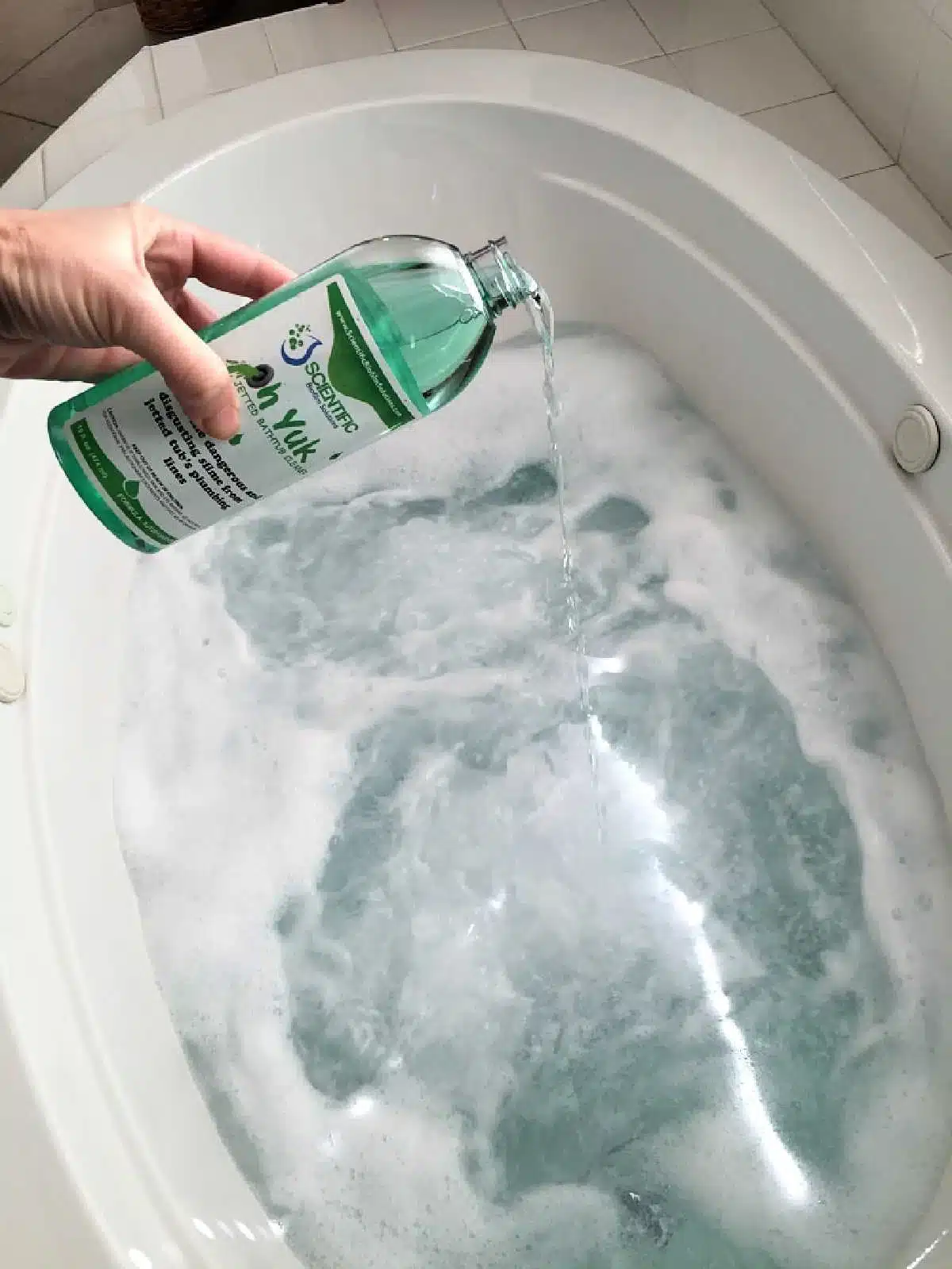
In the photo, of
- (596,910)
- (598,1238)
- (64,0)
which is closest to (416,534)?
(596,910)

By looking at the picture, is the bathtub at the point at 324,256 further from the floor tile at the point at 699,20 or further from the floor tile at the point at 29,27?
the floor tile at the point at 29,27

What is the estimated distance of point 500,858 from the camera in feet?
3.57

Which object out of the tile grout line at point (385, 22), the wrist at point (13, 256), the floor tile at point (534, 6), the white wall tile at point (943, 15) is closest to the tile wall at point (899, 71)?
the white wall tile at point (943, 15)

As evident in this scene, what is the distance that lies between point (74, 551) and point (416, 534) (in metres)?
0.40

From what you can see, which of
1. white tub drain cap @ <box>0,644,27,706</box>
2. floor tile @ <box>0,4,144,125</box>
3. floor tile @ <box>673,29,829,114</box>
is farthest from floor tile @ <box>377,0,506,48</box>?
white tub drain cap @ <box>0,644,27,706</box>

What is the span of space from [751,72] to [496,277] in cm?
86

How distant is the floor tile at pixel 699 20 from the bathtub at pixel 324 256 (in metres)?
0.20

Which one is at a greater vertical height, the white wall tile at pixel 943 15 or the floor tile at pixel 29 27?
Answer: the floor tile at pixel 29 27

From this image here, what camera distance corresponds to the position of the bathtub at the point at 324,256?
762 millimetres

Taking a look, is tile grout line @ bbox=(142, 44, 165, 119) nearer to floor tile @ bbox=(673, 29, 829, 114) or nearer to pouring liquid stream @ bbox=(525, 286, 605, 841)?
pouring liquid stream @ bbox=(525, 286, 605, 841)

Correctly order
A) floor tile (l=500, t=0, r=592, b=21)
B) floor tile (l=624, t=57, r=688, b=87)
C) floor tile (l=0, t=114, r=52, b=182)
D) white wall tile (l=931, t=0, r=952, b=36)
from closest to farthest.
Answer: white wall tile (l=931, t=0, r=952, b=36) < floor tile (l=624, t=57, r=688, b=87) < floor tile (l=500, t=0, r=592, b=21) < floor tile (l=0, t=114, r=52, b=182)

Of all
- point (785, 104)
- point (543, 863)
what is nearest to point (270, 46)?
point (785, 104)

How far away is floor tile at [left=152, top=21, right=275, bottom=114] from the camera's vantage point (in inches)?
56.3

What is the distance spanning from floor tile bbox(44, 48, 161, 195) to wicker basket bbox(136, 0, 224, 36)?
16.7 inches
